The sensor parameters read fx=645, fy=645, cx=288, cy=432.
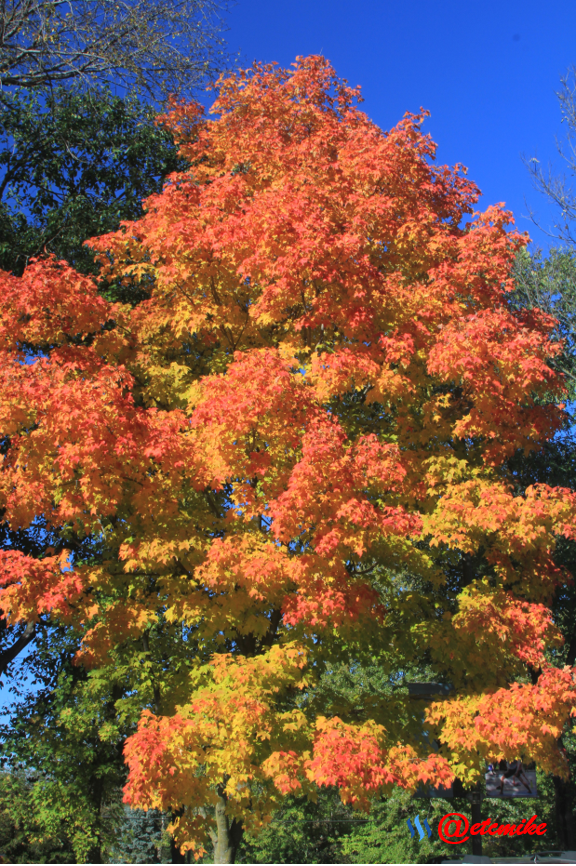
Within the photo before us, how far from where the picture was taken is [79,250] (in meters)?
14.0

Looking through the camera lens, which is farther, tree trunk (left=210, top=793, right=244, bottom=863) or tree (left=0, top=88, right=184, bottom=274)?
tree (left=0, top=88, right=184, bottom=274)

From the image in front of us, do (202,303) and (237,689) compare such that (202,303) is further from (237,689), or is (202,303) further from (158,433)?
(237,689)

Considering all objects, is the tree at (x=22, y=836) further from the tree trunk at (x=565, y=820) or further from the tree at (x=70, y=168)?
the tree trunk at (x=565, y=820)

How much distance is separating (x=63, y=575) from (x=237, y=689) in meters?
2.66

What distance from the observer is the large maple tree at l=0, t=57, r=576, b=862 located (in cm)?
756

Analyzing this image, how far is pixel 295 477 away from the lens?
7395 mm

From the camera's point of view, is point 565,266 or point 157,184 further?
point 565,266

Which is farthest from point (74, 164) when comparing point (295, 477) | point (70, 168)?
point (295, 477)

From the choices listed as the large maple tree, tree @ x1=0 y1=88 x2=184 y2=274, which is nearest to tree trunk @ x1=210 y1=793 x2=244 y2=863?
the large maple tree

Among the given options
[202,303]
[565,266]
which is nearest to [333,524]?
[202,303]

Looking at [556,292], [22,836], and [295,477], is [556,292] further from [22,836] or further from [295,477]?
[22,836]

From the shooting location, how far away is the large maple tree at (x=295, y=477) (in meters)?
7.56

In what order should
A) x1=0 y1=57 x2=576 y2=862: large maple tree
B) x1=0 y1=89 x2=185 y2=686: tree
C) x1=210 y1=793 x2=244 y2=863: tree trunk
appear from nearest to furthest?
1. x1=0 y1=57 x2=576 y2=862: large maple tree
2. x1=210 y1=793 x2=244 y2=863: tree trunk
3. x1=0 y1=89 x2=185 y2=686: tree

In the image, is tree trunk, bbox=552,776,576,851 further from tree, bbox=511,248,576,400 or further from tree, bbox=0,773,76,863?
tree, bbox=0,773,76,863
